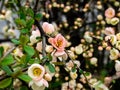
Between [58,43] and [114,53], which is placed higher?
[58,43]

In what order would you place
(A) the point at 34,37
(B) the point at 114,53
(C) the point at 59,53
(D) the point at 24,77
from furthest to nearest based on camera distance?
(B) the point at 114,53, (A) the point at 34,37, (C) the point at 59,53, (D) the point at 24,77

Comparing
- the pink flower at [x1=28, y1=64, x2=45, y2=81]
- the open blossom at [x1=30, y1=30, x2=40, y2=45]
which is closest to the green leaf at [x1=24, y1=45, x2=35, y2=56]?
the pink flower at [x1=28, y1=64, x2=45, y2=81]

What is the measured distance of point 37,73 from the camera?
49.2 inches

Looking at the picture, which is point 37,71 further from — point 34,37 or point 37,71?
point 34,37

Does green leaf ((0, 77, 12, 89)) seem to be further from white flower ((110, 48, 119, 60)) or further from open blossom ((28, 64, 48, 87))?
white flower ((110, 48, 119, 60))

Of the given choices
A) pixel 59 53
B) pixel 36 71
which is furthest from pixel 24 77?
pixel 59 53

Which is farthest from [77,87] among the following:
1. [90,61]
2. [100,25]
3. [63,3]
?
[63,3]

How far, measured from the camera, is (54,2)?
2586 millimetres

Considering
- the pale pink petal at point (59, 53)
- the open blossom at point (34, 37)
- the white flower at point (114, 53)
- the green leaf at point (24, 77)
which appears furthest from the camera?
the white flower at point (114, 53)

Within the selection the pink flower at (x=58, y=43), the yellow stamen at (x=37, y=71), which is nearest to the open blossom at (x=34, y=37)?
the pink flower at (x=58, y=43)

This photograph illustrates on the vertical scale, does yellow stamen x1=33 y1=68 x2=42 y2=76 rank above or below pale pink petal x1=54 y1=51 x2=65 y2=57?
below

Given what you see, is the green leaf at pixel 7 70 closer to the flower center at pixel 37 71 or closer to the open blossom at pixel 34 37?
the flower center at pixel 37 71

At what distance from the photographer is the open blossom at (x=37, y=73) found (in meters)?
1.23

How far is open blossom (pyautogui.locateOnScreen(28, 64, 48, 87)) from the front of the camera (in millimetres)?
1234
